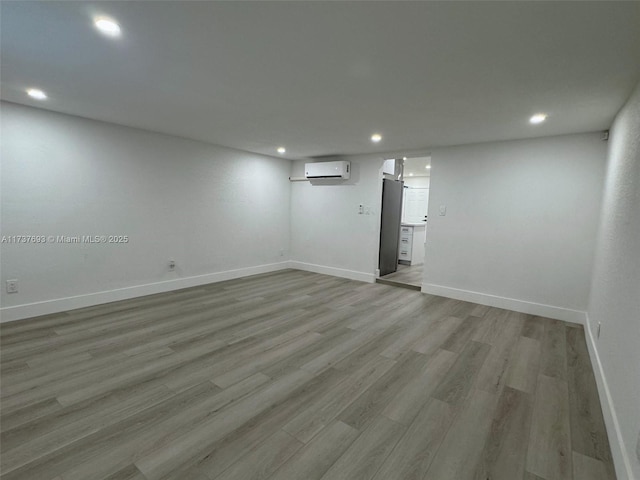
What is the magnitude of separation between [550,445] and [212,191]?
4858 mm

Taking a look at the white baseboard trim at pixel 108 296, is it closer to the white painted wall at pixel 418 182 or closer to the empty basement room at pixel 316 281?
the empty basement room at pixel 316 281

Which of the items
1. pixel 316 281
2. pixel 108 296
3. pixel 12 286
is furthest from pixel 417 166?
pixel 12 286

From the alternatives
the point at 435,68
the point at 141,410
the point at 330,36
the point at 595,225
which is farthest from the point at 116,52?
the point at 595,225

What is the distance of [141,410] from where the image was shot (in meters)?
1.89

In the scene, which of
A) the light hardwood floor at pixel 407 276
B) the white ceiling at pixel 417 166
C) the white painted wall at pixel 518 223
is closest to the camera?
the white painted wall at pixel 518 223

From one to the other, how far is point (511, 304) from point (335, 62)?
150 inches

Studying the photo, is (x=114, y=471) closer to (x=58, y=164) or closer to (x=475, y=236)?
(x=58, y=164)

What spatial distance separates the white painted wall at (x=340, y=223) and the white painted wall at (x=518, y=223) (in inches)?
42.4

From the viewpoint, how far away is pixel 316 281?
5.37 m

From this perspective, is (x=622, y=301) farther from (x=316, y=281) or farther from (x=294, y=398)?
(x=316, y=281)

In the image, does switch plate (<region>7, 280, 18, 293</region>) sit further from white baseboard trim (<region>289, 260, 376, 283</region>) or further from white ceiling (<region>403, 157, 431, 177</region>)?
white ceiling (<region>403, 157, 431, 177</region>)

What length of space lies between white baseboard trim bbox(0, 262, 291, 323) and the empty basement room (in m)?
0.02

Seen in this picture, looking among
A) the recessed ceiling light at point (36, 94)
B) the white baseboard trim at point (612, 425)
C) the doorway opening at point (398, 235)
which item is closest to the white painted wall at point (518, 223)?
the doorway opening at point (398, 235)

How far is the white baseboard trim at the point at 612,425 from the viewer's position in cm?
142
